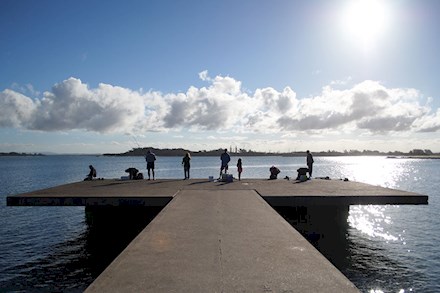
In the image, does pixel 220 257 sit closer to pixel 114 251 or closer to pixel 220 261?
pixel 220 261

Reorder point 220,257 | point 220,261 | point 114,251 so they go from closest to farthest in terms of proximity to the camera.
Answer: point 220,261 < point 220,257 < point 114,251

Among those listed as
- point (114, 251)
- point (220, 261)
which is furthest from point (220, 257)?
point (114, 251)

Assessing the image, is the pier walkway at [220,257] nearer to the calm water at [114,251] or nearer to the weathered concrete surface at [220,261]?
Result: the weathered concrete surface at [220,261]

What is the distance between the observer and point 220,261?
5.91 meters

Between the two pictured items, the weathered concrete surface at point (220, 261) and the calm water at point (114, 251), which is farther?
the calm water at point (114, 251)

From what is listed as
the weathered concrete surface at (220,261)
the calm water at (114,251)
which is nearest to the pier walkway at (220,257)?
the weathered concrete surface at (220,261)

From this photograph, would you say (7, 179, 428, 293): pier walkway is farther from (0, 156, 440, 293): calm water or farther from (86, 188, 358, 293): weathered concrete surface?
(0, 156, 440, 293): calm water

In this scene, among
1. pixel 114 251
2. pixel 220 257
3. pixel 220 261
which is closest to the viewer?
pixel 220 261

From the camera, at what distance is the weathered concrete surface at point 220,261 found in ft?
16.0

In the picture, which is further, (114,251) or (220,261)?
(114,251)

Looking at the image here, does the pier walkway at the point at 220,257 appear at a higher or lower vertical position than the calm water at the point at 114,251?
higher

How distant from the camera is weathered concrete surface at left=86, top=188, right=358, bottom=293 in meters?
4.86

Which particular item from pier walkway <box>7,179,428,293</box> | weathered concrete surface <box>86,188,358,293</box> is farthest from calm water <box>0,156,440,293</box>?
weathered concrete surface <box>86,188,358,293</box>

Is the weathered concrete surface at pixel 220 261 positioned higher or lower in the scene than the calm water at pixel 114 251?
higher
